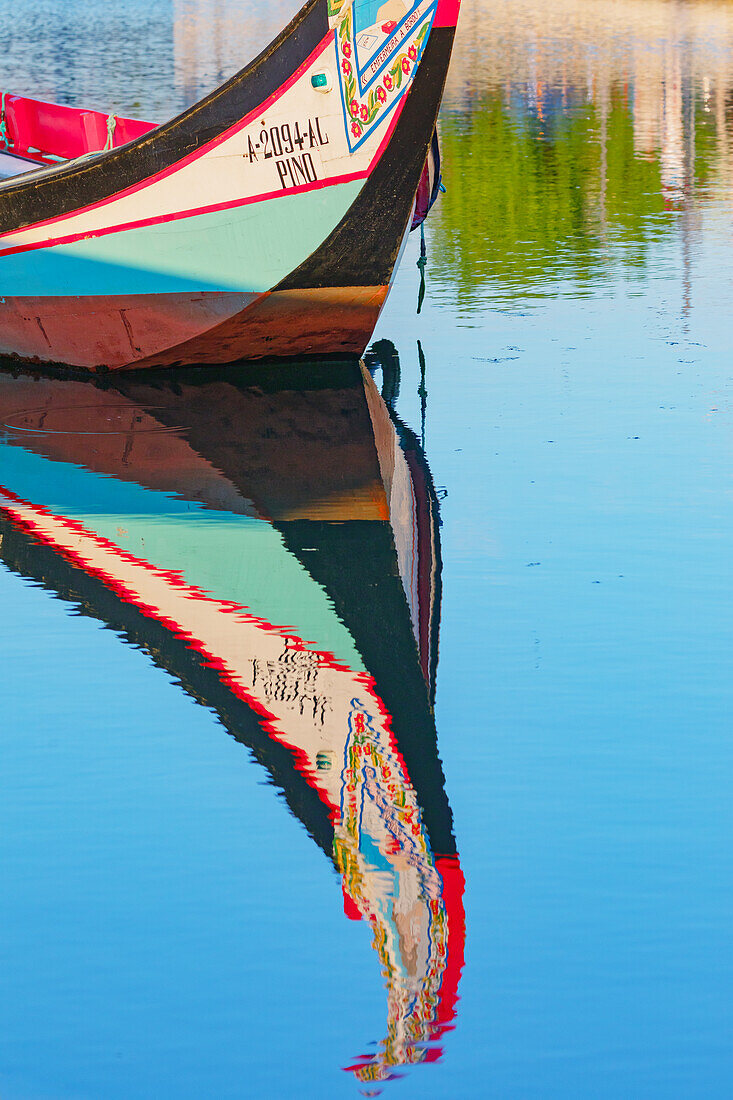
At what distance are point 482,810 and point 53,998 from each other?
1.36 m

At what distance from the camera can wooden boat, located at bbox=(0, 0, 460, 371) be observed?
338 inches

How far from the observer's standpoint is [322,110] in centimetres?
866

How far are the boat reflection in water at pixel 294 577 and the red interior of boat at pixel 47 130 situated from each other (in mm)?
3840

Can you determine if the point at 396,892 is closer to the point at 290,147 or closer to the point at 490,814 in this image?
the point at 490,814

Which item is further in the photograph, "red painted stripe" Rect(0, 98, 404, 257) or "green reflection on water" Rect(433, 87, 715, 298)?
"green reflection on water" Rect(433, 87, 715, 298)

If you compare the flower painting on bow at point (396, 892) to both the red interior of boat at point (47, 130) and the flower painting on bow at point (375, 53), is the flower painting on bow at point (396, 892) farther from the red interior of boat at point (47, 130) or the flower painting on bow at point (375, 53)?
the red interior of boat at point (47, 130)

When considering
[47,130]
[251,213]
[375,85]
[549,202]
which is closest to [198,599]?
[251,213]

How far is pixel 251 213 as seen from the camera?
898cm

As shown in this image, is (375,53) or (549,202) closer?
(375,53)

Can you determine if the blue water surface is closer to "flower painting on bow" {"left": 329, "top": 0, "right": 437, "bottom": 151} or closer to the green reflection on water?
"flower painting on bow" {"left": 329, "top": 0, "right": 437, "bottom": 151}

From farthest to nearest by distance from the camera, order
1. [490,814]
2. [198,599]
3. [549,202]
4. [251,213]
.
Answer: [549,202] → [251,213] → [198,599] → [490,814]

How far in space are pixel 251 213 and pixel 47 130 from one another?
4.90 metres

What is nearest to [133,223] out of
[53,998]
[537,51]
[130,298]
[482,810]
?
[130,298]

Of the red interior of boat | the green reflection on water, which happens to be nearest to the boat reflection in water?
the green reflection on water
